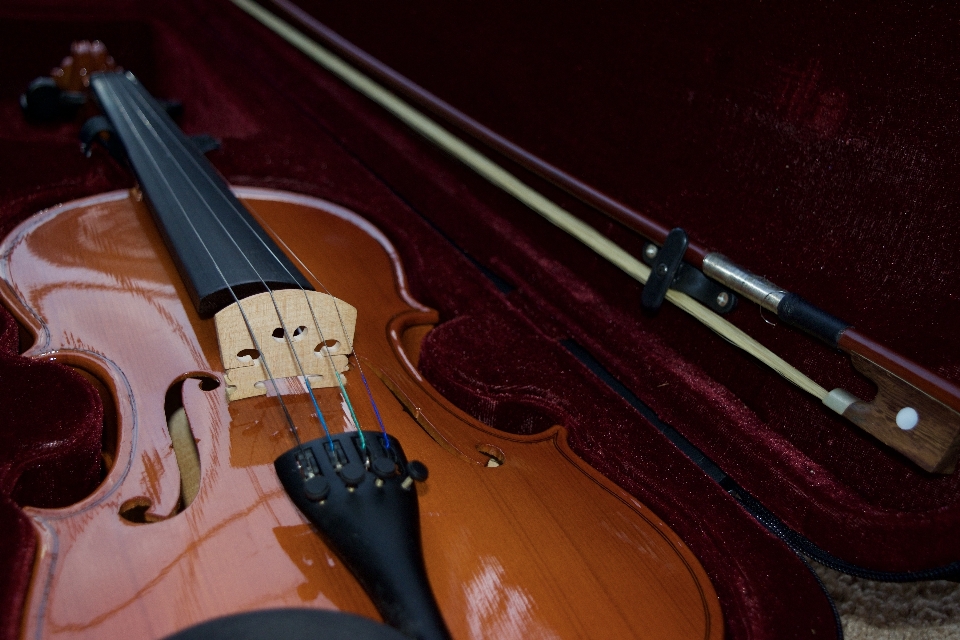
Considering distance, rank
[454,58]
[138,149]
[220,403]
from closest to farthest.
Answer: [220,403] → [138,149] → [454,58]

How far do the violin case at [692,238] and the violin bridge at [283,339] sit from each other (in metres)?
0.15

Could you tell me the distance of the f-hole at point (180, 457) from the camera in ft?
1.95

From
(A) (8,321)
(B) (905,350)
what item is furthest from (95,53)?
(B) (905,350)

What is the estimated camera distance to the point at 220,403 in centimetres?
71

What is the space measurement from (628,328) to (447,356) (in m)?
0.28

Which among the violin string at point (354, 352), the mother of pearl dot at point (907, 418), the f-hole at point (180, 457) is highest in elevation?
the mother of pearl dot at point (907, 418)

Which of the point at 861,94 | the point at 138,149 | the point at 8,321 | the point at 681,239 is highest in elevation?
the point at 861,94

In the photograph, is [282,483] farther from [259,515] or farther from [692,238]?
[692,238]

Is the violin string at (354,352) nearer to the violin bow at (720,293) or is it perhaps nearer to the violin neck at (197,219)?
the violin neck at (197,219)

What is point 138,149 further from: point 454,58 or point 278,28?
point 278,28

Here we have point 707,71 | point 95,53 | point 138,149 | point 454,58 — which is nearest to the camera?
point 707,71

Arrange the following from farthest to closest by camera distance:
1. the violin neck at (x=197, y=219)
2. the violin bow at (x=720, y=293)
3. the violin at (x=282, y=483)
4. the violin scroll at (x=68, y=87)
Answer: the violin scroll at (x=68, y=87)
the violin neck at (x=197, y=219)
the violin bow at (x=720, y=293)
the violin at (x=282, y=483)

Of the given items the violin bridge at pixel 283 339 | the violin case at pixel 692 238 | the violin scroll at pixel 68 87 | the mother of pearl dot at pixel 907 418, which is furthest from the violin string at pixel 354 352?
the violin scroll at pixel 68 87

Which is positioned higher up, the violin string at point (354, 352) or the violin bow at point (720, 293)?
the violin bow at point (720, 293)
